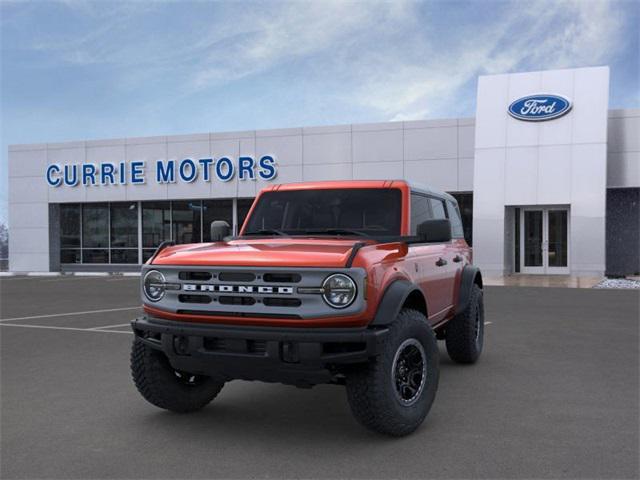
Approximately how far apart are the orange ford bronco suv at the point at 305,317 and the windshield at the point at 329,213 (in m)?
0.03

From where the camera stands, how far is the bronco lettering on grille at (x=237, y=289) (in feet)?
13.5

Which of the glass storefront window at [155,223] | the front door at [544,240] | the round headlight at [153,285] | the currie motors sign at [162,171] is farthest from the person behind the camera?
the glass storefront window at [155,223]

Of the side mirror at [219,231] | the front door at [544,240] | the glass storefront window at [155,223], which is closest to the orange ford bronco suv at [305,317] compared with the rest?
the side mirror at [219,231]

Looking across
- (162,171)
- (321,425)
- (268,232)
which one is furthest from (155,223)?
(321,425)

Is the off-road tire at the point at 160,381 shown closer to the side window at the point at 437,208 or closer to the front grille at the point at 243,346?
the front grille at the point at 243,346

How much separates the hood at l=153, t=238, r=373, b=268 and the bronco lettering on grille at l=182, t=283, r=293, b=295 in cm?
15

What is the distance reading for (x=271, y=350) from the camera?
402cm

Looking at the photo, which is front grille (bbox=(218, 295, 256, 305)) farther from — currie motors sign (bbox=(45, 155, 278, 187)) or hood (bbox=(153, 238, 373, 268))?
currie motors sign (bbox=(45, 155, 278, 187))

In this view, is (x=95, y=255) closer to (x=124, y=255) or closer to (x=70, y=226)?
(x=124, y=255)

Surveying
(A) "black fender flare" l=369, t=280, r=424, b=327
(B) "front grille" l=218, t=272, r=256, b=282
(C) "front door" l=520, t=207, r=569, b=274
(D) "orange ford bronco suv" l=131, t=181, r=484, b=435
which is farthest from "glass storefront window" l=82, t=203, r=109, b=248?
(A) "black fender flare" l=369, t=280, r=424, b=327

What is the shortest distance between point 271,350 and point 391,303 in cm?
90

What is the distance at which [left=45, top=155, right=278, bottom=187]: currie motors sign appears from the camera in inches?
1049

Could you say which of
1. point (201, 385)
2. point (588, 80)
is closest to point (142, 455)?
point (201, 385)

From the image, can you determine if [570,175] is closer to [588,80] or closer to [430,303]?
[588,80]
